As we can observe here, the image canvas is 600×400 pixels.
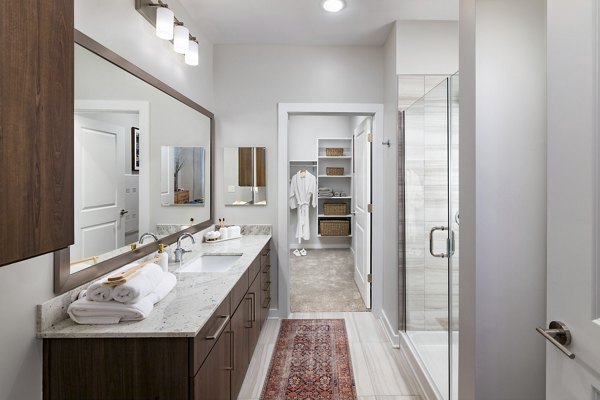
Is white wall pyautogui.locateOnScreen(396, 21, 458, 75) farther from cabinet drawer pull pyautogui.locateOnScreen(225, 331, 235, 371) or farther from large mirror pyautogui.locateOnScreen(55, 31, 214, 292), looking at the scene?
cabinet drawer pull pyautogui.locateOnScreen(225, 331, 235, 371)

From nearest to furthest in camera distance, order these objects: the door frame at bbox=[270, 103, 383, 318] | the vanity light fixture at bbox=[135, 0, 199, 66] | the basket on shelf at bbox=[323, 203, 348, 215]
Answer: the vanity light fixture at bbox=[135, 0, 199, 66], the door frame at bbox=[270, 103, 383, 318], the basket on shelf at bbox=[323, 203, 348, 215]

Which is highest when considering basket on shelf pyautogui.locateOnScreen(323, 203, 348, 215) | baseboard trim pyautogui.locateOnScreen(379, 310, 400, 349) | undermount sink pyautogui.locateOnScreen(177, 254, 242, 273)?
basket on shelf pyautogui.locateOnScreen(323, 203, 348, 215)

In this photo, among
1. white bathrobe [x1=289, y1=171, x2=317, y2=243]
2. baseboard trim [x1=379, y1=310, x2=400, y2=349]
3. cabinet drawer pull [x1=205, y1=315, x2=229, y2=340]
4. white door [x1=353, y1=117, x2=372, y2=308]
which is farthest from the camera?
white bathrobe [x1=289, y1=171, x2=317, y2=243]

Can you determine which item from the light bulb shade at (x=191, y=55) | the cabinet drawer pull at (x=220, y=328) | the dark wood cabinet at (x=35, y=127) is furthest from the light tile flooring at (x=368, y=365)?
the light bulb shade at (x=191, y=55)

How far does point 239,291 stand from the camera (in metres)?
1.94

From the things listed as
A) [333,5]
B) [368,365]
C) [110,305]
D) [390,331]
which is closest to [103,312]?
[110,305]

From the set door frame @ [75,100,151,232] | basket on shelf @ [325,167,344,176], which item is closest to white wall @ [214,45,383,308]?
door frame @ [75,100,151,232]

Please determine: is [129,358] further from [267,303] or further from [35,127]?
[267,303]

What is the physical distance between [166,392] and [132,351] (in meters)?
0.19

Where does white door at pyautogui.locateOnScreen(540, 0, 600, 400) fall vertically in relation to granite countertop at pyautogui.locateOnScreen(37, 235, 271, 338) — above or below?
above

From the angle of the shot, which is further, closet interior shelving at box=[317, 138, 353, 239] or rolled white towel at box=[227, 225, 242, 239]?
closet interior shelving at box=[317, 138, 353, 239]

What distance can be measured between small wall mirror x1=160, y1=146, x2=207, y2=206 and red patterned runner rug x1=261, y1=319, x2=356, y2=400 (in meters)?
1.39

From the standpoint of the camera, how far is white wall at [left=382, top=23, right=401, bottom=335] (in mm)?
2748

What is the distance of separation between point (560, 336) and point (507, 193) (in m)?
0.58
